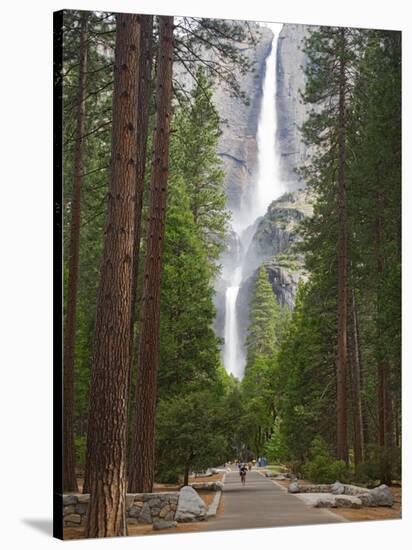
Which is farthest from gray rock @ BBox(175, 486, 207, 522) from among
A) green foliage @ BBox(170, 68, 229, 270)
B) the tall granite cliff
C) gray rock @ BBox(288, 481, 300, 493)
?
the tall granite cliff

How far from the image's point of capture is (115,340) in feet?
43.2

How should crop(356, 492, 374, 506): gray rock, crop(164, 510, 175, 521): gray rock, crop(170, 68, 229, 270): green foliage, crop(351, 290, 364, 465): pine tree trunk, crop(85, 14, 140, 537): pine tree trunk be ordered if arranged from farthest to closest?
crop(351, 290, 364, 465): pine tree trunk, crop(356, 492, 374, 506): gray rock, crop(170, 68, 229, 270): green foliage, crop(164, 510, 175, 521): gray rock, crop(85, 14, 140, 537): pine tree trunk

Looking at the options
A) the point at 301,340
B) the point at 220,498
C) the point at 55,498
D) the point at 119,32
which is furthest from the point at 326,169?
the point at 55,498

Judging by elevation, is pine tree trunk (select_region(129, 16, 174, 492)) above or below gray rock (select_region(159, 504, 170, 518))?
above

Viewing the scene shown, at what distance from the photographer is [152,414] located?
1414 centimetres

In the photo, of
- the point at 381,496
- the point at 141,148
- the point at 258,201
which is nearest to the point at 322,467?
the point at 381,496

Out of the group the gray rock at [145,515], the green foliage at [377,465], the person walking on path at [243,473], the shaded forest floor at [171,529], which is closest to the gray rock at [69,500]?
the shaded forest floor at [171,529]

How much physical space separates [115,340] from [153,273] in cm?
143

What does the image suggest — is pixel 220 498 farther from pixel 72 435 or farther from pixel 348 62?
pixel 348 62

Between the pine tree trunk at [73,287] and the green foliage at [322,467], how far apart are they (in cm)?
335

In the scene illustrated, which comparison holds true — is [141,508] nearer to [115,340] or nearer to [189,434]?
[189,434]

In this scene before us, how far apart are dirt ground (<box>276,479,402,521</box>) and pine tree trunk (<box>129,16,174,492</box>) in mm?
1980

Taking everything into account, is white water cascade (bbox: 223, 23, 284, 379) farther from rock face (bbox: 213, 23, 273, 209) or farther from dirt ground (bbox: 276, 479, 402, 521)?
dirt ground (bbox: 276, 479, 402, 521)

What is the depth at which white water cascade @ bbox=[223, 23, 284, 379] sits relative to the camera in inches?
572
